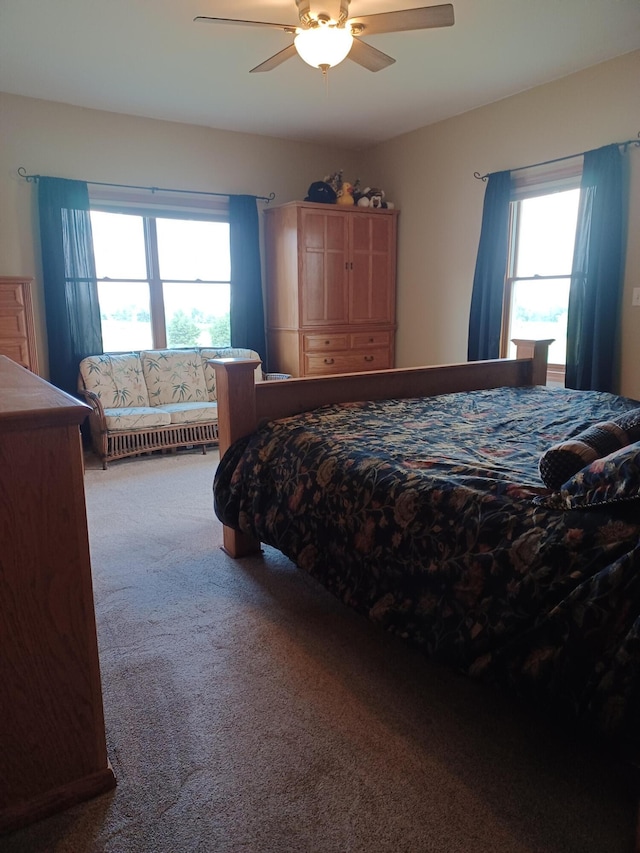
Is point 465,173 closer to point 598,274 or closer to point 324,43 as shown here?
point 598,274

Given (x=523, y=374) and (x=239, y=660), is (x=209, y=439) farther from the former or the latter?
(x=239, y=660)

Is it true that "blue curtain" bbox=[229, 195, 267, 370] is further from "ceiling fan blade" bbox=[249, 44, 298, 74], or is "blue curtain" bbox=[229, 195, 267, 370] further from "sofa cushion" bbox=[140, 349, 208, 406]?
"ceiling fan blade" bbox=[249, 44, 298, 74]

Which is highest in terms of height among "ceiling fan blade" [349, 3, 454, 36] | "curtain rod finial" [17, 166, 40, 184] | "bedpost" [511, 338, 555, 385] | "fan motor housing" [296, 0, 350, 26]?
"fan motor housing" [296, 0, 350, 26]

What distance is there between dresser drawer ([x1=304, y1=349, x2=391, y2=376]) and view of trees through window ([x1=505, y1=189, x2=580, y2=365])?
1360mm

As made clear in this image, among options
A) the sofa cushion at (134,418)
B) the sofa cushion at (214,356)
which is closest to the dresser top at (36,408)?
the sofa cushion at (134,418)

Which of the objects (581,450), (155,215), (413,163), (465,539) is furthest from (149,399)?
(581,450)

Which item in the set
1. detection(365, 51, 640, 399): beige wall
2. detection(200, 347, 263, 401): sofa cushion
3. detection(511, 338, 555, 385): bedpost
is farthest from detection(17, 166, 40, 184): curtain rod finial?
detection(511, 338, 555, 385): bedpost

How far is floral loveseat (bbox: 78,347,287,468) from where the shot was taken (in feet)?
14.3

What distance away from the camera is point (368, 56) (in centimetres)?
296

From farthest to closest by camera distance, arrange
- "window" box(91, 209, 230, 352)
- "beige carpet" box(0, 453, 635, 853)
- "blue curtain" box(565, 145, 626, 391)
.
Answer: "window" box(91, 209, 230, 352)
"blue curtain" box(565, 145, 626, 391)
"beige carpet" box(0, 453, 635, 853)

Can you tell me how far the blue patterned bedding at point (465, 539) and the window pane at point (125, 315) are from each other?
116 inches

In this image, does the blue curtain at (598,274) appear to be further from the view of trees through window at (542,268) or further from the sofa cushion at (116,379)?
the sofa cushion at (116,379)

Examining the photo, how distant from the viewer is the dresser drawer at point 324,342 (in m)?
5.27

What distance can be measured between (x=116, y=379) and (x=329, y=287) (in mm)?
2074
